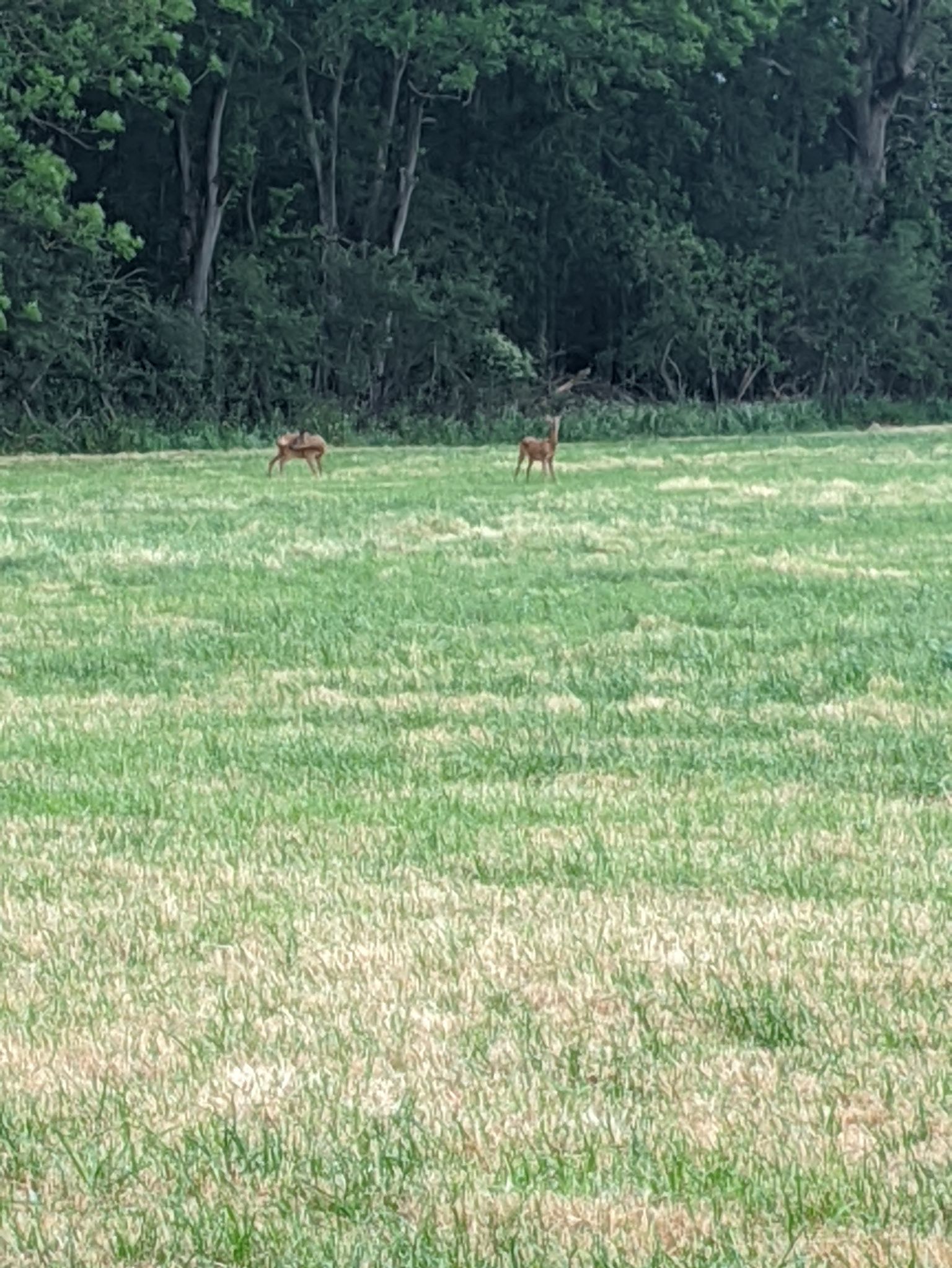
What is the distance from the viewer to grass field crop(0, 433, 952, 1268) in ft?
15.3

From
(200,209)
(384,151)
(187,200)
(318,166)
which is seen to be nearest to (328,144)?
(318,166)

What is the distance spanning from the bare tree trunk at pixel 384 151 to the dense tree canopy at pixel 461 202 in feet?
0.30

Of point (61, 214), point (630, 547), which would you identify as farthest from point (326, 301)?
point (630, 547)

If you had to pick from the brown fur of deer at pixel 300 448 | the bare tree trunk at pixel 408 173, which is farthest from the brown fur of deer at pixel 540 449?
the bare tree trunk at pixel 408 173

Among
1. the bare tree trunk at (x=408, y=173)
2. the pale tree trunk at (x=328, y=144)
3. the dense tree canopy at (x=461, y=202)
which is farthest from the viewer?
the bare tree trunk at (x=408, y=173)

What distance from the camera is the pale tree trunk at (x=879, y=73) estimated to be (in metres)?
58.8

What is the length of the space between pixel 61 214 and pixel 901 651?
107 ft

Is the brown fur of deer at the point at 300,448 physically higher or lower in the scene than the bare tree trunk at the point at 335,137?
lower

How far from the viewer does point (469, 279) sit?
53.2 m

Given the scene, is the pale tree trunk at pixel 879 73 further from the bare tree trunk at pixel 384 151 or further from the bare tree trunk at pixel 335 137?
the bare tree trunk at pixel 335 137

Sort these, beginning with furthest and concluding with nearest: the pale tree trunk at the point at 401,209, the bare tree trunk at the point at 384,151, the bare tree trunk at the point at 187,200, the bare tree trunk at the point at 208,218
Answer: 1. the pale tree trunk at the point at 401,209
2. the bare tree trunk at the point at 384,151
3. the bare tree trunk at the point at 187,200
4. the bare tree trunk at the point at 208,218

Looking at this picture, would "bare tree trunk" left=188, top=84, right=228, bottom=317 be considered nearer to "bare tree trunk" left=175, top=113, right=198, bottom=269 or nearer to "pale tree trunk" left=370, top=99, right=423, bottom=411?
"bare tree trunk" left=175, top=113, right=198, bottom=269

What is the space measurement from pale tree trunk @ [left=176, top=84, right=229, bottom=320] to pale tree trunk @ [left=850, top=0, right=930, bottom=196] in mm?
18620

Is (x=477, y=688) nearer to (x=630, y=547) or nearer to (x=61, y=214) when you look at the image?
(x=630, y=547)
